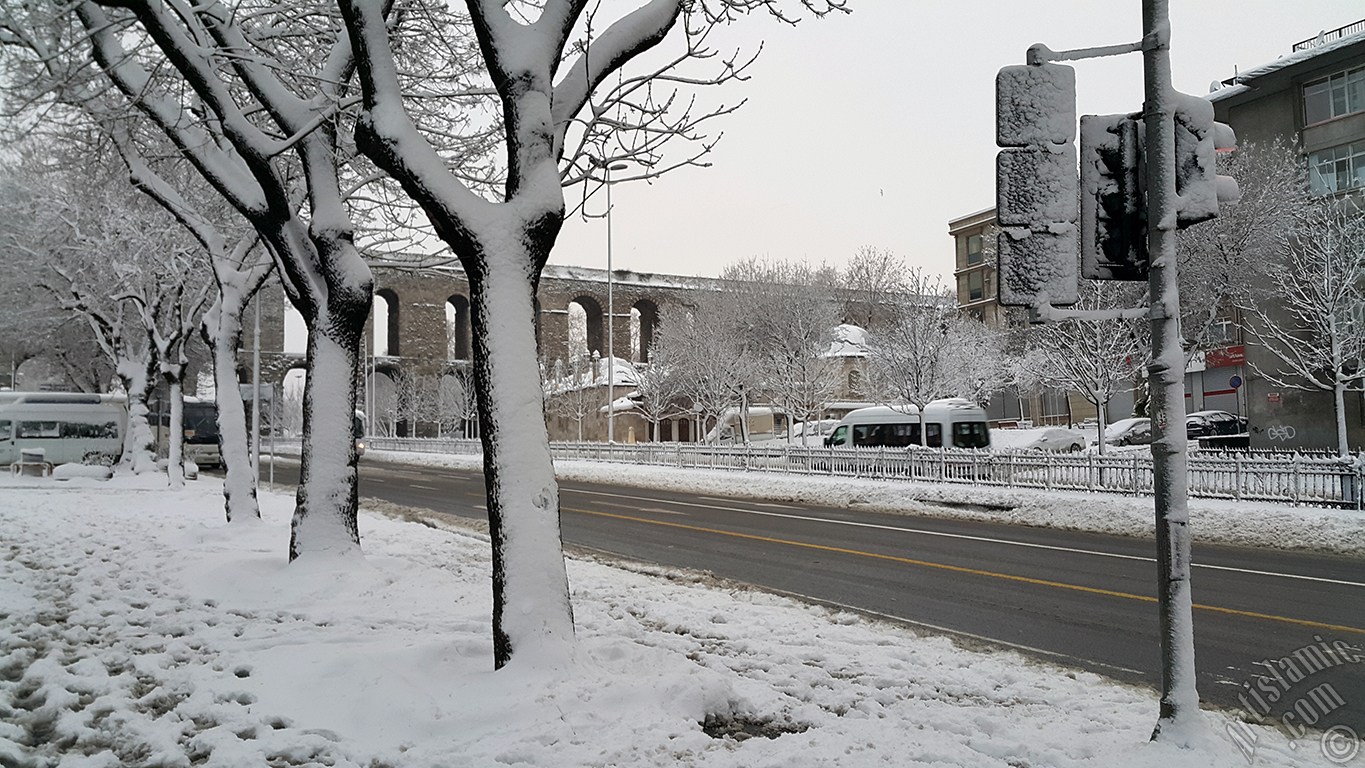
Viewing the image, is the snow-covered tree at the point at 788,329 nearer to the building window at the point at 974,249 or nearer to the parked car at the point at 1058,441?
the parked car at the point at 1058,441

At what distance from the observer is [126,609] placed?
7691 millimetres

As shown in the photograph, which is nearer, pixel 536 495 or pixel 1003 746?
pixel 1003 746

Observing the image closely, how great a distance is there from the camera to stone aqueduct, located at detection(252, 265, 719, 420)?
75.1 meters

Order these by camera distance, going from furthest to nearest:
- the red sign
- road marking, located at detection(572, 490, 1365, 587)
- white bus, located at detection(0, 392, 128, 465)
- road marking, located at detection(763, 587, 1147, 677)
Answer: the red sign, white bus, located at detection(0, 392, 128, 465), road marking, located at detection(572, 490, 1365, 587), road marking, located at detection(763, 587, 1147, 677)

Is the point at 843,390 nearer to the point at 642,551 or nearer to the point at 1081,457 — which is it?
the point at 1081,457

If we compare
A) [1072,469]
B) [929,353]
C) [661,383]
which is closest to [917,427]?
[929,353]

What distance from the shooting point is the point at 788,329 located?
41812mm

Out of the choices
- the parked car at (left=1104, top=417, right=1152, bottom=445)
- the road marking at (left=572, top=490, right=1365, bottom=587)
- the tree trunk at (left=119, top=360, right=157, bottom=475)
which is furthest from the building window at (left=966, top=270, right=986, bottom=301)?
the tree trunk at (left=119, top=360, right=157, bottom=475)

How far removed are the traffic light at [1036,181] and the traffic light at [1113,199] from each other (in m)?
0.13

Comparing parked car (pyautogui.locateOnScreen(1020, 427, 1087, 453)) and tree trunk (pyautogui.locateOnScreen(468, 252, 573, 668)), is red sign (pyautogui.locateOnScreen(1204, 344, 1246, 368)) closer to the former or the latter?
parked car (pyautogui.locateOnScreen(1020, 427, 1087, 453))

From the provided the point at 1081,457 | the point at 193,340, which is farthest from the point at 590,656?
the point at 193,340

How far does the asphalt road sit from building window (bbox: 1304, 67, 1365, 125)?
2800cm

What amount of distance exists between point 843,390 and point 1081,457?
37790 mm

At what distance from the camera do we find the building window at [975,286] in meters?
65.9
